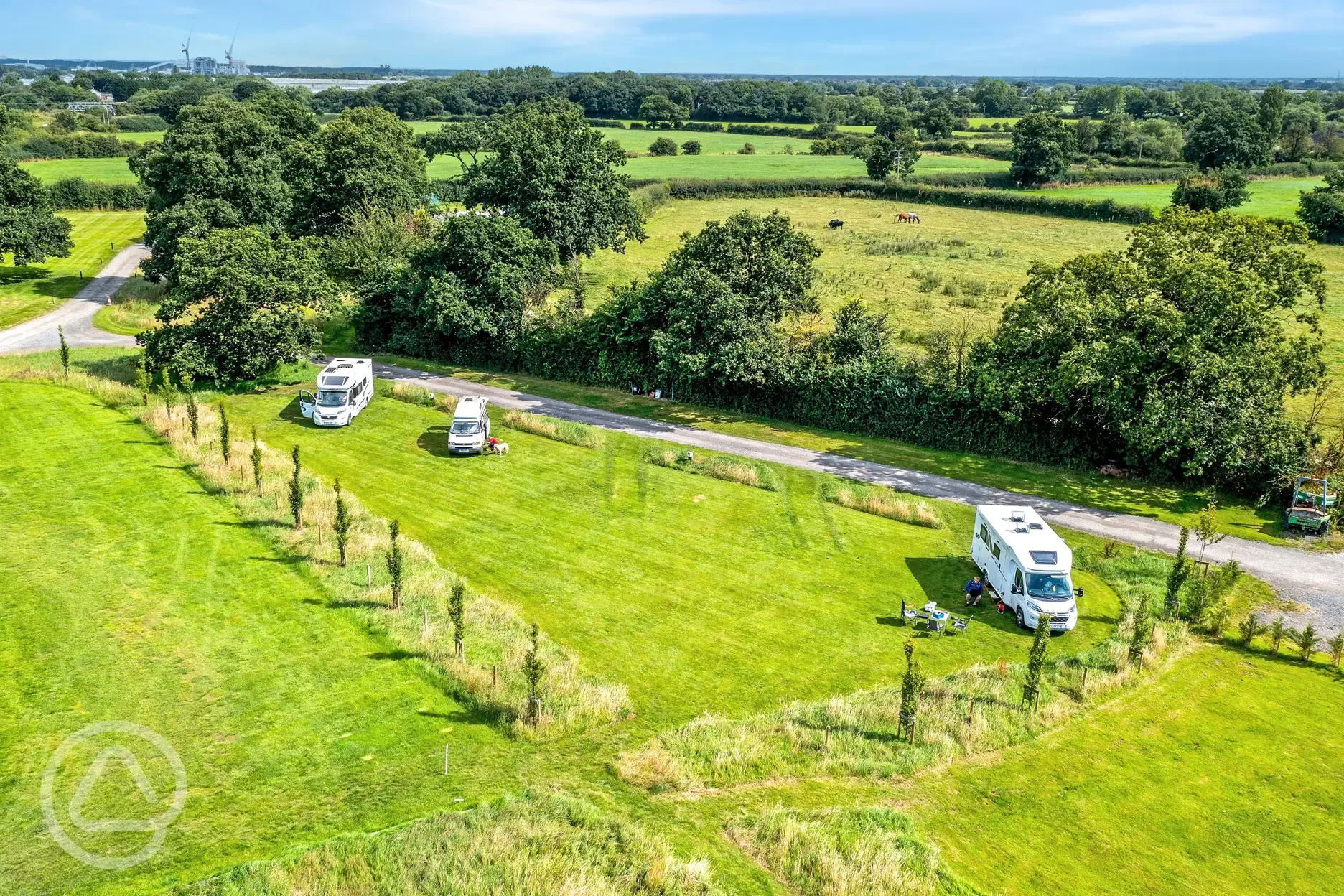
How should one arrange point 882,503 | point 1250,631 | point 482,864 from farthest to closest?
point 882,503 < point 1250,631 < point 482,864

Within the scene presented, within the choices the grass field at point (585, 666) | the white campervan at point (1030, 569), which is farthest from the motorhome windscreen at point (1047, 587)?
the grass field at point (585, 666)

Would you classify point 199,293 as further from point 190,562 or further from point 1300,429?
point 1300,429

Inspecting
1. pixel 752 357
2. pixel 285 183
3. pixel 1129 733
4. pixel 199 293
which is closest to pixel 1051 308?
pixel 752 357

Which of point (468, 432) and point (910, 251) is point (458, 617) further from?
point (910, 251)

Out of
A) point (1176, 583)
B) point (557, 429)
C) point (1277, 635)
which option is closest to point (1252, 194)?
point (1176, 583)

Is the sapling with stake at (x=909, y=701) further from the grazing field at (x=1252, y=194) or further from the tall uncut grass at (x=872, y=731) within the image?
the grazing field at (x=1252, y=194)
